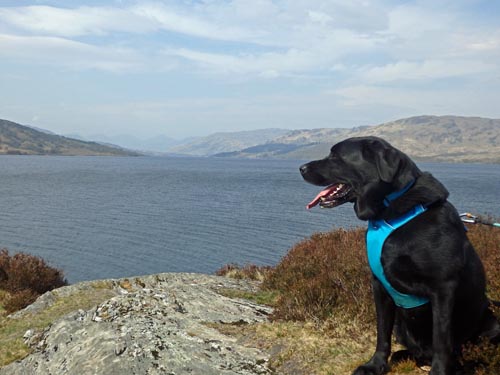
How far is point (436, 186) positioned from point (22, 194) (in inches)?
2598

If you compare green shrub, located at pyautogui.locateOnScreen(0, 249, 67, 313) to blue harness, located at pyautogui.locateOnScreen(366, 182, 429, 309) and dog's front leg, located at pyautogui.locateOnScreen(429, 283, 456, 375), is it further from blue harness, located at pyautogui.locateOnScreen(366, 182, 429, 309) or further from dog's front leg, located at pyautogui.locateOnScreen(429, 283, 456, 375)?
dog's front leg, located at pyautogui.locateOnScreen(429, 283, 456, 375)

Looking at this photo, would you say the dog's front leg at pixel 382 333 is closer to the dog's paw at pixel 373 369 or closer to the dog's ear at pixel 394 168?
the dog's paw at pixel 373 369

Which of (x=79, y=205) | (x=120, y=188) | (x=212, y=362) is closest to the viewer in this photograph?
(x=212, y=362)

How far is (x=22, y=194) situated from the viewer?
6200 cm

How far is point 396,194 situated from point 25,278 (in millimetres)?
12780

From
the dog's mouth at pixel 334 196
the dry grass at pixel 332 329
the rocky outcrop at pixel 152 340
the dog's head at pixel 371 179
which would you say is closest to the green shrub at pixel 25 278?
the rocky outcrop at pixel 152 340

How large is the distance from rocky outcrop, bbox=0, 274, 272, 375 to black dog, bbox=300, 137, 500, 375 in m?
1.79

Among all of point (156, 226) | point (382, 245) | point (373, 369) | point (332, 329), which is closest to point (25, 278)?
point (332, 329)

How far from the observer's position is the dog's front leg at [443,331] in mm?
3568

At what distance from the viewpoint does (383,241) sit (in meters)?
3.81

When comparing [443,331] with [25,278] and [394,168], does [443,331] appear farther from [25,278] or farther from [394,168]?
[25,278]

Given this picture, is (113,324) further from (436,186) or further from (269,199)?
(269,199)

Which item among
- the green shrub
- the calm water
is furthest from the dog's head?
the calm water

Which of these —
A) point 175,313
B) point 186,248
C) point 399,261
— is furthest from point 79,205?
point 399,261
